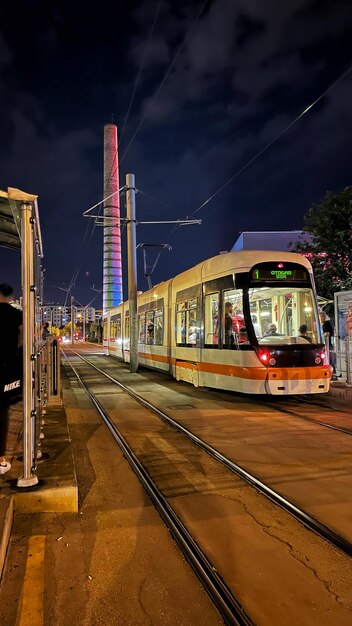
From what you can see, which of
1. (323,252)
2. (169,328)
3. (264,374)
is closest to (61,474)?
(264,374)

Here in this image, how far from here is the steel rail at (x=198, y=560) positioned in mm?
2809

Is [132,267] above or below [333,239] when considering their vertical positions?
below

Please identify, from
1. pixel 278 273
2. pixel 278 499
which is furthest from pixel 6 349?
pixel 278 273

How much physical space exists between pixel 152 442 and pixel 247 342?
3.58 meters

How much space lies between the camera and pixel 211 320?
450 inches

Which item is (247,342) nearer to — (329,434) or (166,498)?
(329,434)

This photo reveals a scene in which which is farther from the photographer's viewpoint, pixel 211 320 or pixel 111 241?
pixel 111 241

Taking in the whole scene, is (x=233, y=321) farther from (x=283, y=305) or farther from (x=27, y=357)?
(x=27, y=357)

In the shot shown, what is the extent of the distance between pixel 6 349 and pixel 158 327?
12523 mm

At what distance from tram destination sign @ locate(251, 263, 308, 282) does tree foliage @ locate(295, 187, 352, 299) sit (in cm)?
711

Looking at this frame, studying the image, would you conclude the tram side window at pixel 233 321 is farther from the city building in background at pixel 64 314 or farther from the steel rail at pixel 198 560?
the steel rail at pixel 198 560

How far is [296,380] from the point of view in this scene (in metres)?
9.71

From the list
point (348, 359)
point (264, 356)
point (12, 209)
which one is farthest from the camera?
point (348, 359)

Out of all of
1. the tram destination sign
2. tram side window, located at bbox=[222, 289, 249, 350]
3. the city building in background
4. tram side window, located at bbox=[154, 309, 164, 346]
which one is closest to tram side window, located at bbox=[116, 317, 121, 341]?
the city building in background
